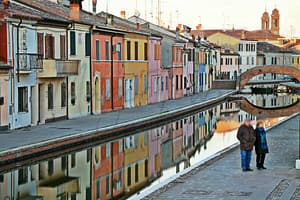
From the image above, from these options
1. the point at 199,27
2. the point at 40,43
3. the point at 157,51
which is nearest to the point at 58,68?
the point at 40,43

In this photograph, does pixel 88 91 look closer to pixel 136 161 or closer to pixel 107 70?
pixel 107 70

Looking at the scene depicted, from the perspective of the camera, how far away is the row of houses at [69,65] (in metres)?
29.9

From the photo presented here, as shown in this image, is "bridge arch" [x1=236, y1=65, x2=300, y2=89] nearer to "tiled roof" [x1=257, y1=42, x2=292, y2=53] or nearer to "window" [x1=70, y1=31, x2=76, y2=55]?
"tiled roof" [x1=257, y1=42, x2=292, y2=53]

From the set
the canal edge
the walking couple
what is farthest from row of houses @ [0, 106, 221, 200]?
the walking couple

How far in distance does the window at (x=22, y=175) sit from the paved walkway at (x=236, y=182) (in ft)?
16.3

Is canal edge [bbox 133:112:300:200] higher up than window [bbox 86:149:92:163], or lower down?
higher up

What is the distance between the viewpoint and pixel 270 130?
3222cm

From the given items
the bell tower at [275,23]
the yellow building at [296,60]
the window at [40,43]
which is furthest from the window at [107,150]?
the bell tower at [275,23]

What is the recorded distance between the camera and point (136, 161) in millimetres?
25406

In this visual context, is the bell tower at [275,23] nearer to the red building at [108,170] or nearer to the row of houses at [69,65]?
the row of houses at [69,65]

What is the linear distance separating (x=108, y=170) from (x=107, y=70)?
66.1ft

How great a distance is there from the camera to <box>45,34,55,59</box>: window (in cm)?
3388

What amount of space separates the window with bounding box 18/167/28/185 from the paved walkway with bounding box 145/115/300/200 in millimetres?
4958

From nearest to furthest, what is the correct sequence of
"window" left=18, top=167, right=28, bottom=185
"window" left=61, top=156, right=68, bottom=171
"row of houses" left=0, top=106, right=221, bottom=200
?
"row of houses" left=0, top=106, right=221, bottom=200, "window" left=18, top=167, right=28, bottom=185, "window" left=61, top=156, right=68, bottom=171
